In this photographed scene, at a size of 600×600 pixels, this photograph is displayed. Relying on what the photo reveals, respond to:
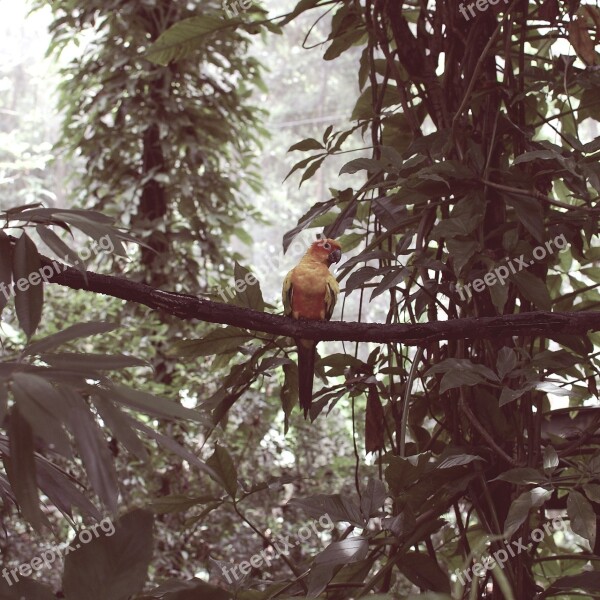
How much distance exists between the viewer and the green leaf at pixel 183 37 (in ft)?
4.23

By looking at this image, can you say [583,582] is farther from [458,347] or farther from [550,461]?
[458,347]

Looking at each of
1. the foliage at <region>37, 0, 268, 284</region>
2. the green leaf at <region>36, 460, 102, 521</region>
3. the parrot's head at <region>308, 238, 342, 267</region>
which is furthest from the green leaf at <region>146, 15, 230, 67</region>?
the foliage at <region>37, 0, 268, 284</region>

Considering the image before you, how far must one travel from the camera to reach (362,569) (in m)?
0.78

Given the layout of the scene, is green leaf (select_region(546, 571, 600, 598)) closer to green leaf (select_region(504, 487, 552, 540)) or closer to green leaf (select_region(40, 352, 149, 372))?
green leaf (select_region(504, 487, 552, 540))

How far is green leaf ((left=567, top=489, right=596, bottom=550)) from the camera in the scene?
2.35 feet

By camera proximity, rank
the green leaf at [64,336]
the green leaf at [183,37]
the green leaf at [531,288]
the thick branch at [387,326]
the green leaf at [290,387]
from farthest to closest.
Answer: the green leaf at [183,37] → the green leaf at [290,387] → the green leaf at [531,288] → the thick branch at [387,326] → the green leaf at [64,336]

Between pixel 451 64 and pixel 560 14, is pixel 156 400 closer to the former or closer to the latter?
pixel 451 64

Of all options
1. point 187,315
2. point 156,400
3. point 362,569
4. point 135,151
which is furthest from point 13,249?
point 135,151

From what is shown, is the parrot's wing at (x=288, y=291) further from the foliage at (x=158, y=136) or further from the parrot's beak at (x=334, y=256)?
the foliage at (x=158, y=136)

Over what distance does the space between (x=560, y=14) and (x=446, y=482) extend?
750 millimetres

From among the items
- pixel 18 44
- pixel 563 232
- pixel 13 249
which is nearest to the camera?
pixel 13 249

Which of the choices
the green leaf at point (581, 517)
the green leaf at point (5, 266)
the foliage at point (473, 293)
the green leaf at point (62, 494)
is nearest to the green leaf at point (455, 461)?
the foliage at point (473, 293)

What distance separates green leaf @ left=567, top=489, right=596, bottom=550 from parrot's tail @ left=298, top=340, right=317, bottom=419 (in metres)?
0.36

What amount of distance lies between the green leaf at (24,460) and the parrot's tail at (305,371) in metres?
0.61
